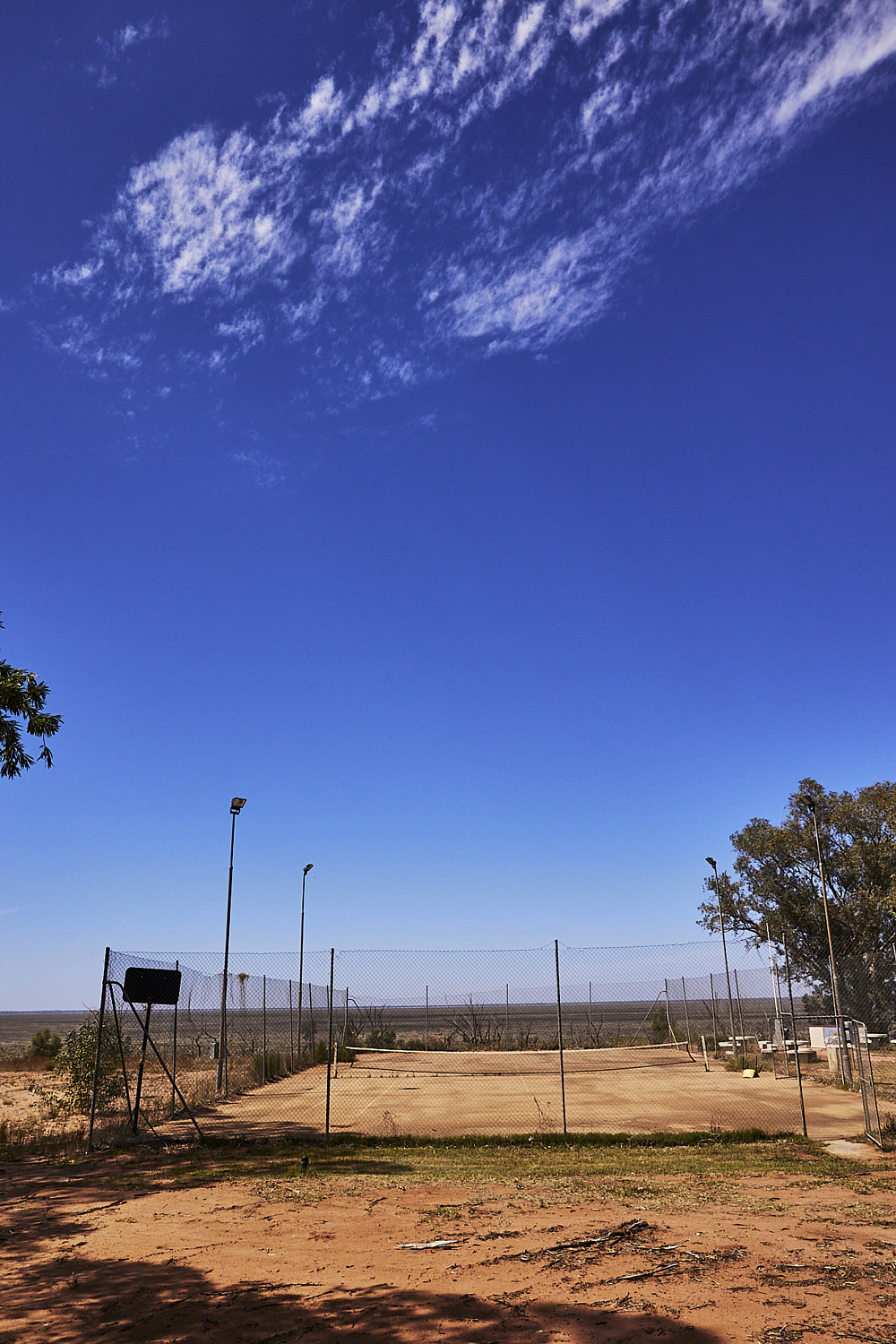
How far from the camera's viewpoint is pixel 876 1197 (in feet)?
31.9

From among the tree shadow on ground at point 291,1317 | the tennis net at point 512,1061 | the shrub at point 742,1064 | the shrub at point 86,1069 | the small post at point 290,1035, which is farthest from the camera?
the tennis net at point 512,1061

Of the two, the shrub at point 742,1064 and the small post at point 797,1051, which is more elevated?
the small post at point 797,1051

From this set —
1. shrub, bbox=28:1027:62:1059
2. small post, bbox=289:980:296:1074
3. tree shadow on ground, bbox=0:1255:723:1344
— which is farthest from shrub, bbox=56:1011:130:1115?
shrub, bbox=28:1027:62:1059

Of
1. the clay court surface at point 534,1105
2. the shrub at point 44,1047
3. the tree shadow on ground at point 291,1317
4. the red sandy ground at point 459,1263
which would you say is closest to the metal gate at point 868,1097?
the clay court surface at point 534,1105

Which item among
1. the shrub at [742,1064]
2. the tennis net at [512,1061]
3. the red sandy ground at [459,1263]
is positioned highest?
the red sandy ground at [459,1263]

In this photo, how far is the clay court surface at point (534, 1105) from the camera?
15430 millimetres

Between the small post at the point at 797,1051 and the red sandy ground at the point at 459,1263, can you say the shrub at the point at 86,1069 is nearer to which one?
the red sandy ground at the point at 459,1263

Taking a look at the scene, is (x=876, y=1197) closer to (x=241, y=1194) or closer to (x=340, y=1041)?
(x=241, y=1194)

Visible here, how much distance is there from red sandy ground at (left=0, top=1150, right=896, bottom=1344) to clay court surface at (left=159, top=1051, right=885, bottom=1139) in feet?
15.9

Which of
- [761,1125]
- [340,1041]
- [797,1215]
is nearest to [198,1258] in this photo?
[797,1215]

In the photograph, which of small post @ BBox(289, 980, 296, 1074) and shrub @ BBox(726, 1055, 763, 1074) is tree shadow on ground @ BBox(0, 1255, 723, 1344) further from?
shrub @ BBox(726, 1055, 763, 1074)

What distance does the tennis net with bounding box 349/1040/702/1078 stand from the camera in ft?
84.7

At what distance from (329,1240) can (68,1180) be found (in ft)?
17.5

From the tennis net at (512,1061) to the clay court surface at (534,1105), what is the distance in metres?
0.32
